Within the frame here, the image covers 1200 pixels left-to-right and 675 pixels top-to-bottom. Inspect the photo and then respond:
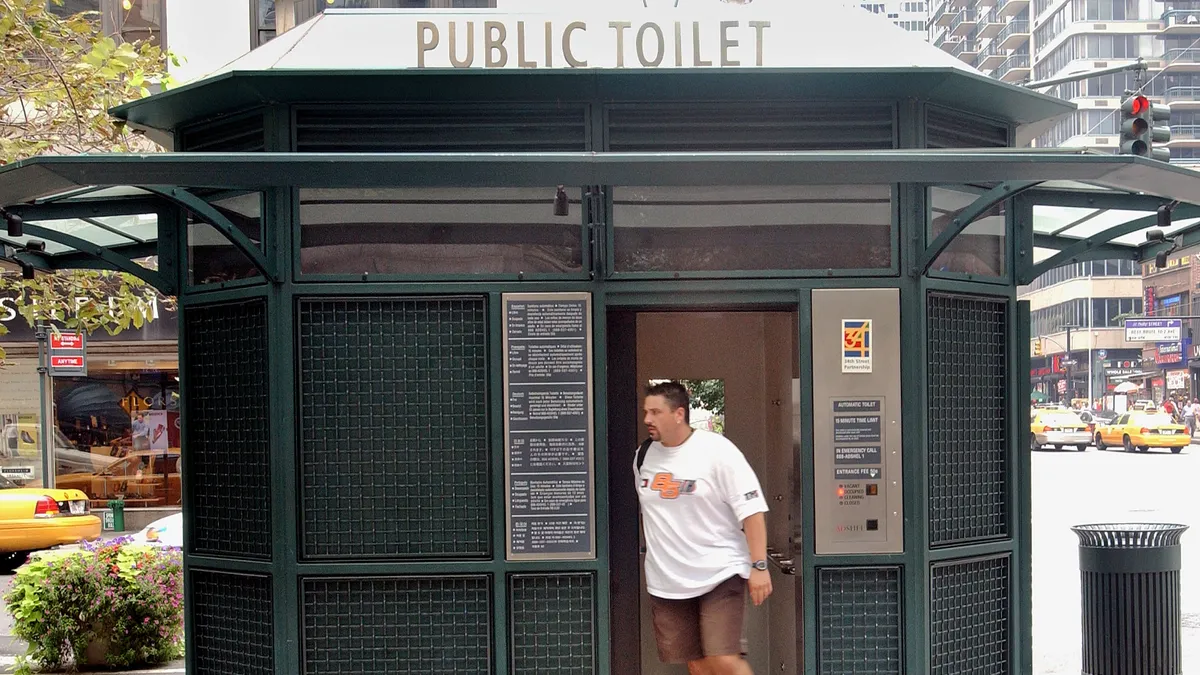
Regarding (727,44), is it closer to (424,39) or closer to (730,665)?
(424,39)

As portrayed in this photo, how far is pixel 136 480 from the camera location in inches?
869

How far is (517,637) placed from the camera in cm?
603

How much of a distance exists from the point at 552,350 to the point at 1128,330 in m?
67.8

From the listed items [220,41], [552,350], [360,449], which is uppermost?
[220,41]

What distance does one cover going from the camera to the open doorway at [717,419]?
695cm

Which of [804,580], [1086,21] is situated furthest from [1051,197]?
[1086,21]

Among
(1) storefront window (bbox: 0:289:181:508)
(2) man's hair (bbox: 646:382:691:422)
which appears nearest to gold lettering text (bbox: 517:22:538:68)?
(2) man's hair (bbox: 646:382:691:422)

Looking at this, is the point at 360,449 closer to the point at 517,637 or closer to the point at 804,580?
the point at 517,637

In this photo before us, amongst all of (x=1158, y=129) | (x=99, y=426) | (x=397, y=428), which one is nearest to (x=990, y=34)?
(x=99, y=426)

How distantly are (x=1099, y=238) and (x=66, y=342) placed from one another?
53.5ft

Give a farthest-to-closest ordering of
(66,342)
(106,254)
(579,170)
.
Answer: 1. (66,342)
2. (106,254)
3. (579,170)

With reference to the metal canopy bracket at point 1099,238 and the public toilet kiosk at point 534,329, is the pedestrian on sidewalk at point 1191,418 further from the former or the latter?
the public toilet kiosk at point 534,329

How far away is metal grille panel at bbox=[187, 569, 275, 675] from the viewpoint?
6.11 metres

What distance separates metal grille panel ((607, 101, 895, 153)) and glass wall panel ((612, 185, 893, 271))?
23 centimetres
